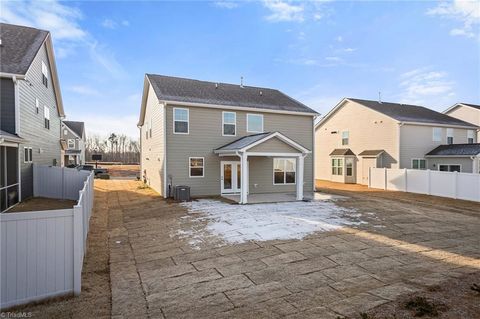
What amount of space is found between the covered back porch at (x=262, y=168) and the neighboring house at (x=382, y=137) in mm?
10536

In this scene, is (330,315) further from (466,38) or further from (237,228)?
(466,38)

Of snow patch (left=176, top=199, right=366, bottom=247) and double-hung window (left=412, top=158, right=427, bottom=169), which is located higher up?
double-hung window (left=412, top=158, right=427, bottom=169)

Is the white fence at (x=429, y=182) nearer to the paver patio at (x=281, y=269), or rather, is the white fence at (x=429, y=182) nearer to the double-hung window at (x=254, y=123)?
the paver patio at (x=281, y=269)

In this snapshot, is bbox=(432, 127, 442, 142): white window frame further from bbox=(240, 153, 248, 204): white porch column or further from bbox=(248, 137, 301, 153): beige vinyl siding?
bbox=(240, 153, 248, 204): white porch column

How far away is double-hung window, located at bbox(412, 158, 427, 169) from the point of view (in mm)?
23750

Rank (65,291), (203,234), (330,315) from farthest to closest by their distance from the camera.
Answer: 1. (203,234)
2. (65,291)
3. (330,315)

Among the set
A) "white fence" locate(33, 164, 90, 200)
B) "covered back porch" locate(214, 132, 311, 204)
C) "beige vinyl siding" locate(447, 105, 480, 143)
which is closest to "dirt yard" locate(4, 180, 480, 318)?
"covered back porch" locate(214, 132, 311, 204)

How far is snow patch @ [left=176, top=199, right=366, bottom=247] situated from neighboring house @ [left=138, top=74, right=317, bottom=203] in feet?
5.89

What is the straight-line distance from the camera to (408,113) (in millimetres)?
25891

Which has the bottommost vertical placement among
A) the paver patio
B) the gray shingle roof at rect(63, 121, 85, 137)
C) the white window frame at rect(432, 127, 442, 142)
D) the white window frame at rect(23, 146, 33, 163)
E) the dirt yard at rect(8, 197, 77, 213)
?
the paver patio

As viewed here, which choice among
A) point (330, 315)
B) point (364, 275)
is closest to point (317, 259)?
point (364, 275)

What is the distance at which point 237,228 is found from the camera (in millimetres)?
9414

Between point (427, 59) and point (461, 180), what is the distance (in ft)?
Result: 28.9

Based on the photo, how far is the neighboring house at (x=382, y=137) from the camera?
2334 cm
